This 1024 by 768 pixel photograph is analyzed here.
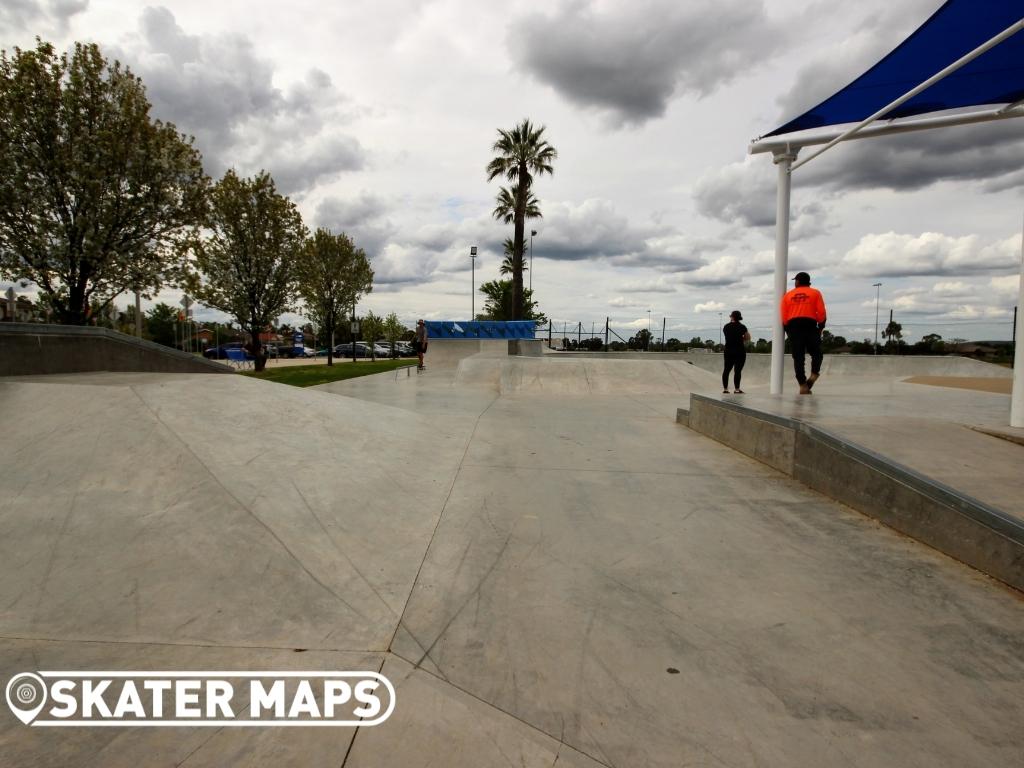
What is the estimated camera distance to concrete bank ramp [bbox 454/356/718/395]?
14.8 metres

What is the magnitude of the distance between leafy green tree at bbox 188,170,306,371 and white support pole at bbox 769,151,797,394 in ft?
72.2

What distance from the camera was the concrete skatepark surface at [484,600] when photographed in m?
1.98

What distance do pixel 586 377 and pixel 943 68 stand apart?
10299mm

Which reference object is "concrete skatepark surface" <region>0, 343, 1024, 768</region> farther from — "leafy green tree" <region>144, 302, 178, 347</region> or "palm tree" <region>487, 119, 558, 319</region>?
"leafy green tree" <region>144, 302, 178, 347</region>

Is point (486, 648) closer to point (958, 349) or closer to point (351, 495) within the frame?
point (351, 495)

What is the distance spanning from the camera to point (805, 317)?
7988 millimetres

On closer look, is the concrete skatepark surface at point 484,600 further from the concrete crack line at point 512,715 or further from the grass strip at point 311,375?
the grass strip at point 311,375

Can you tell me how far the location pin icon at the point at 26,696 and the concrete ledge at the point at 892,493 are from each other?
4733mm

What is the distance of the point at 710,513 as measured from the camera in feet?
14.7

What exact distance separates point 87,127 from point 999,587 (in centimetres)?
1945

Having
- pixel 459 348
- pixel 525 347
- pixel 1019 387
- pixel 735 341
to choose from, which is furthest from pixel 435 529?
pixel 525 347

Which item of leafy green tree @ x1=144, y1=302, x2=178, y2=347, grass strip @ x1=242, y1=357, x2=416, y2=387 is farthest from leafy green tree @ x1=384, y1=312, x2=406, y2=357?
grass strip @ x1=242, y1=357, x2=416, y2=387

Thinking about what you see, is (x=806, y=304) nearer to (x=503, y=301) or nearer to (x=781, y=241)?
(x=781, y=241)

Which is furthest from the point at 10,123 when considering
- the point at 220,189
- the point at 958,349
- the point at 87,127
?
the point at 958,349
